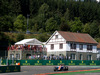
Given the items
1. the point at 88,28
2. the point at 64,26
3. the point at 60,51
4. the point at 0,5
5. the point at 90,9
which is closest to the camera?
the point at 60,51

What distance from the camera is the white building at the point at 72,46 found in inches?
2697

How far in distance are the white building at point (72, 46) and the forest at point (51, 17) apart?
960 inches

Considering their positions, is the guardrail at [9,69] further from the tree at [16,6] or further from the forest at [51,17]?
the tree at [16,6]

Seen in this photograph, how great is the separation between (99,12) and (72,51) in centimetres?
12117

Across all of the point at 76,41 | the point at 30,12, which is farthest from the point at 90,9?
the point at 76,41

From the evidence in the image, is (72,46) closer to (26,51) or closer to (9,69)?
(26,51)

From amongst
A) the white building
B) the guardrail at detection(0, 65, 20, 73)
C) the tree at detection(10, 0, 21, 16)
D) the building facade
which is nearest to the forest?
the tree at detection(10, 0, 21, 16)

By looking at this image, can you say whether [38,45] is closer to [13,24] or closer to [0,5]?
[0,5]

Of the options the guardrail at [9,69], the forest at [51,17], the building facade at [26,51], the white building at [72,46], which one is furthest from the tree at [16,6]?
the guardrail at [9,69]

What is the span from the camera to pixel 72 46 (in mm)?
69438

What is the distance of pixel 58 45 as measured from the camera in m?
70.7

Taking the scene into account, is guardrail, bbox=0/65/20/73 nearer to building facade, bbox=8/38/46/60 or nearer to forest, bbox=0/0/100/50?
building facade, bbox=8/38/46/60

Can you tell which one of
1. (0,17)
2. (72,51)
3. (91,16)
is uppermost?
(91,16)

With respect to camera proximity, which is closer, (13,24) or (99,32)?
(13,24)
